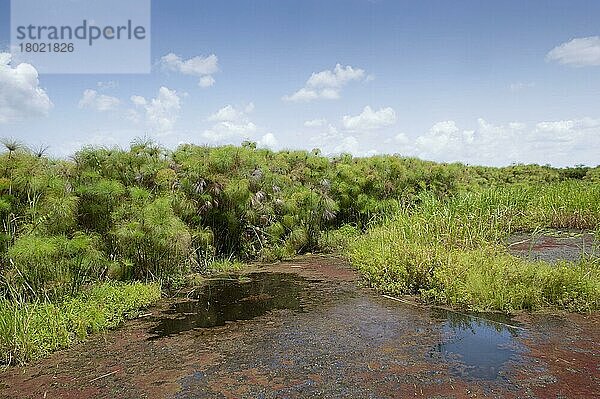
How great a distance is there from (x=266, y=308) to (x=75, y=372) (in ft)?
10.8

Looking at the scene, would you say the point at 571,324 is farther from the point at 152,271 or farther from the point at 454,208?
the point at 152,271

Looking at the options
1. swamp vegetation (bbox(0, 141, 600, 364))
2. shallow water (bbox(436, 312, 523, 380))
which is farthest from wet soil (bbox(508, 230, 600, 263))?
shallow water (bbox(436, 312, 523, 380))

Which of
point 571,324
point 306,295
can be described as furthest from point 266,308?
point 571,324

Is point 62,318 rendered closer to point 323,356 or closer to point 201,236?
point 323,356

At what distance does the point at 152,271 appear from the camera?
372 inches

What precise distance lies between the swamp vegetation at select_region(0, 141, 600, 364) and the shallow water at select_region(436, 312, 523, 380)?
532mm

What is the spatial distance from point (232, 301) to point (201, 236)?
2.47 metres

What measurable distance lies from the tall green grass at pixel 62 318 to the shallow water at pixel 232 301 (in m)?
0.62

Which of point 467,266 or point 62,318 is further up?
point 467,266

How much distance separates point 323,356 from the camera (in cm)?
611

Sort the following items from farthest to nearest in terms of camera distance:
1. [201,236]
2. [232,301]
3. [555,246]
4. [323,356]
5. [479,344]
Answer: [555,246] < [201,236] < [232,301] < [479,344] < [323,356]

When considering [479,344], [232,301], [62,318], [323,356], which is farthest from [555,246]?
[62,318]

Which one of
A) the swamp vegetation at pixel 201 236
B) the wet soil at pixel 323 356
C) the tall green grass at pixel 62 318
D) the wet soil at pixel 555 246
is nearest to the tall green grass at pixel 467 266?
the swamp vegetation at pixel 201 236

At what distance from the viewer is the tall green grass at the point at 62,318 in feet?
19.3
